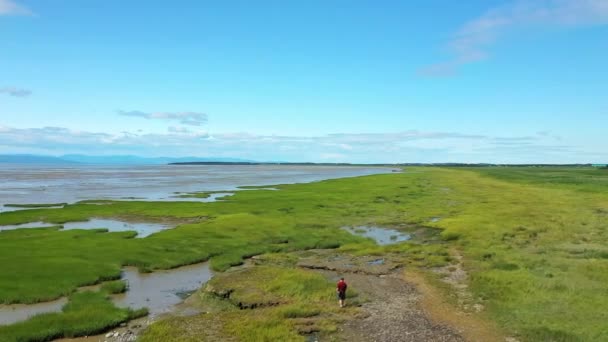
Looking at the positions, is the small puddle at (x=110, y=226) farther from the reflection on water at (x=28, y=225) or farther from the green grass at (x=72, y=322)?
the green grass at (x=72, y=322)

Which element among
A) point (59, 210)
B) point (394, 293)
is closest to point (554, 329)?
point (394, 293)

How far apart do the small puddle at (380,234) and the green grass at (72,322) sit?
82.2 ft

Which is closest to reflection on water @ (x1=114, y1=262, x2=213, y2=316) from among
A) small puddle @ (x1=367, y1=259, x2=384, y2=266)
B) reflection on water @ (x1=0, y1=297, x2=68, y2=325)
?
reflection on water @ (x1=0, y1=297, x2=68, y2=325)

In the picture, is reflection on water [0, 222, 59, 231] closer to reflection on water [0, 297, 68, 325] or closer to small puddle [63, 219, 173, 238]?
small puddle [63, 219, 173, 238]

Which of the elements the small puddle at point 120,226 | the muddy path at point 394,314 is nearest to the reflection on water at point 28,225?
the small puddle at point 120,226

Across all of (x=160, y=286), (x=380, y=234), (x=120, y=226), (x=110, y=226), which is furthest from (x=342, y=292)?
(x=110, y=226)

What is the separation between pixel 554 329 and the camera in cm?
2017

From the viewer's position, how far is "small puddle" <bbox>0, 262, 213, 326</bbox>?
23219mm

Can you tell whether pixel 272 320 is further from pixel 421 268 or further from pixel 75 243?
pixel 75 243

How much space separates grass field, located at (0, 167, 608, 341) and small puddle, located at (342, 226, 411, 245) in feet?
6.51

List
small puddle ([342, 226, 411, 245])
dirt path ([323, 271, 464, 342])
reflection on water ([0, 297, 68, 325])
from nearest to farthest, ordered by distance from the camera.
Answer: dirt path ([323, 271, 464, 342])
reflection on water ([0, 297, 68, 325])
small puddle ([342, 226, 411, 245])

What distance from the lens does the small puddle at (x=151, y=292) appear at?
76.2 ft

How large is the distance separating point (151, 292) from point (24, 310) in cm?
626

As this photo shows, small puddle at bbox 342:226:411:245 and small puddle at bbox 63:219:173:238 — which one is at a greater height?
small puddle at bbox 342:226:411:245
